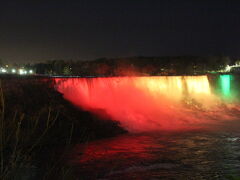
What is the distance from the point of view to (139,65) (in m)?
73.9


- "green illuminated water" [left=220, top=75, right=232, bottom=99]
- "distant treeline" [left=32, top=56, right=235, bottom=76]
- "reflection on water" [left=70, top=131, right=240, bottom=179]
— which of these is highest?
"distant treeline" [left=32, top=56, right=235, bottom=76]

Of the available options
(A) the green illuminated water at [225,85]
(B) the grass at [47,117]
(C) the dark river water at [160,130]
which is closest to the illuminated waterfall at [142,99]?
(C) the dark river water at [160,130]

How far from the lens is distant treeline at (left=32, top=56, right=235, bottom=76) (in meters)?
68.3

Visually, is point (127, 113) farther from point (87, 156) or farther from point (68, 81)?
point (87, 156)

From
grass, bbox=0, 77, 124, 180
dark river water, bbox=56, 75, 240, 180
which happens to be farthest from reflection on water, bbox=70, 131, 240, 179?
grass, bbox=0, 77, 124, 180

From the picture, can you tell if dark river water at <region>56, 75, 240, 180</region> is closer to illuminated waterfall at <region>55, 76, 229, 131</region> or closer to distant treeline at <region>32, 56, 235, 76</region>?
illuminated waterfall at <region>55, 76, 229, 131</region>

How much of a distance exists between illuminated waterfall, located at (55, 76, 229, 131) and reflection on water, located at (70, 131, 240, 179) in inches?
193

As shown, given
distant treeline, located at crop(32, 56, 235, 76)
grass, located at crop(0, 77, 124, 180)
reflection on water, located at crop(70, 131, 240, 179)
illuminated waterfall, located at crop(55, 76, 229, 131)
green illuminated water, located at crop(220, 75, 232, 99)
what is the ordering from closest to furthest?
reflection on water, located at crop(70, 131, 240, 179), grass, located at crop(0, 77, 124, 180), illuminated waterfall, located at crop(55, 76, 229, 131), green illuminated water, located at crop(220, 75, 232, 99), distant treeline, located at crop(32, 56, 235, 76)

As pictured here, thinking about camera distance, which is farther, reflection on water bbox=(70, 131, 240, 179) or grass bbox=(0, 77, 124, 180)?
grass bbox=(0, 77, 124, 180)

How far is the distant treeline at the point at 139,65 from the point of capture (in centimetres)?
6831

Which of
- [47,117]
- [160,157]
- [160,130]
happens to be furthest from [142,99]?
[160,157]

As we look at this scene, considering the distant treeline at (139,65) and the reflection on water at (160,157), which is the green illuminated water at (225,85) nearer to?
the distant treeline at (139,65)

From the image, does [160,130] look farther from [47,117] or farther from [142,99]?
[142,99]

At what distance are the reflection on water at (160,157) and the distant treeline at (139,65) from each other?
→ 1730 inches
